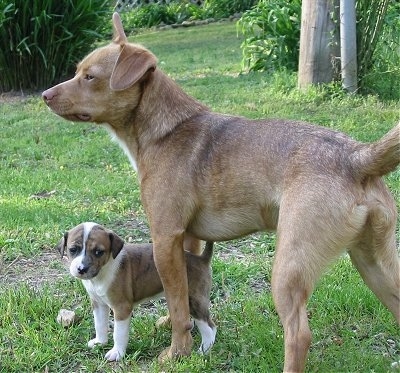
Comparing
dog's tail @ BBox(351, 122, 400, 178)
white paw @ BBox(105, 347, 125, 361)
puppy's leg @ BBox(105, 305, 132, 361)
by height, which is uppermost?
dog's tail @ BBox(351, 122, 400, 178)

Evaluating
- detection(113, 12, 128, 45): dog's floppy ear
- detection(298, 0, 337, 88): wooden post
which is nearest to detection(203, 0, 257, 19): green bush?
detection(298, 0, 337, 88): wooden post

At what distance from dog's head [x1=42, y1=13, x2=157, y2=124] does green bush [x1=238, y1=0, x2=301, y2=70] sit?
6.87 meters

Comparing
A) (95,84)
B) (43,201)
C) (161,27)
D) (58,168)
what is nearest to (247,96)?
(58,168)

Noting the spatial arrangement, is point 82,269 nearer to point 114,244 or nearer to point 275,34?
point 114,244

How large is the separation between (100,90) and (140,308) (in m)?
1.49

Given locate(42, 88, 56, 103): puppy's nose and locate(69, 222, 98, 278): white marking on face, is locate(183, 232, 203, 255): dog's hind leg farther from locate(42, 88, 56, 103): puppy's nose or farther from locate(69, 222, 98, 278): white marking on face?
locate(42, 88, 56, 103): puppy's nose

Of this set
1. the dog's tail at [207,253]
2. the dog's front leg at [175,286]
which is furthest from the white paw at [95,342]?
the dog's tail at [207,253]

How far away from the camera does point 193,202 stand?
4.16 m

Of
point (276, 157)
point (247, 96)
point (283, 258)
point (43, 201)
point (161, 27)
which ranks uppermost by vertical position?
point (276, 157)

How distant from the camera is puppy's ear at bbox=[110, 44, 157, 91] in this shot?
424 cm

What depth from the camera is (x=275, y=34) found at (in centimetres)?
1121

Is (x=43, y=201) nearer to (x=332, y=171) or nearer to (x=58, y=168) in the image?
(x=58, y=168)

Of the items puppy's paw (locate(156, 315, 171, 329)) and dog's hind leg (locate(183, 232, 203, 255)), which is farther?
dog's hind leg (locate(183, 232, 203, 255))

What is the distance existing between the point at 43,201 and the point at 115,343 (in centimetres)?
279
